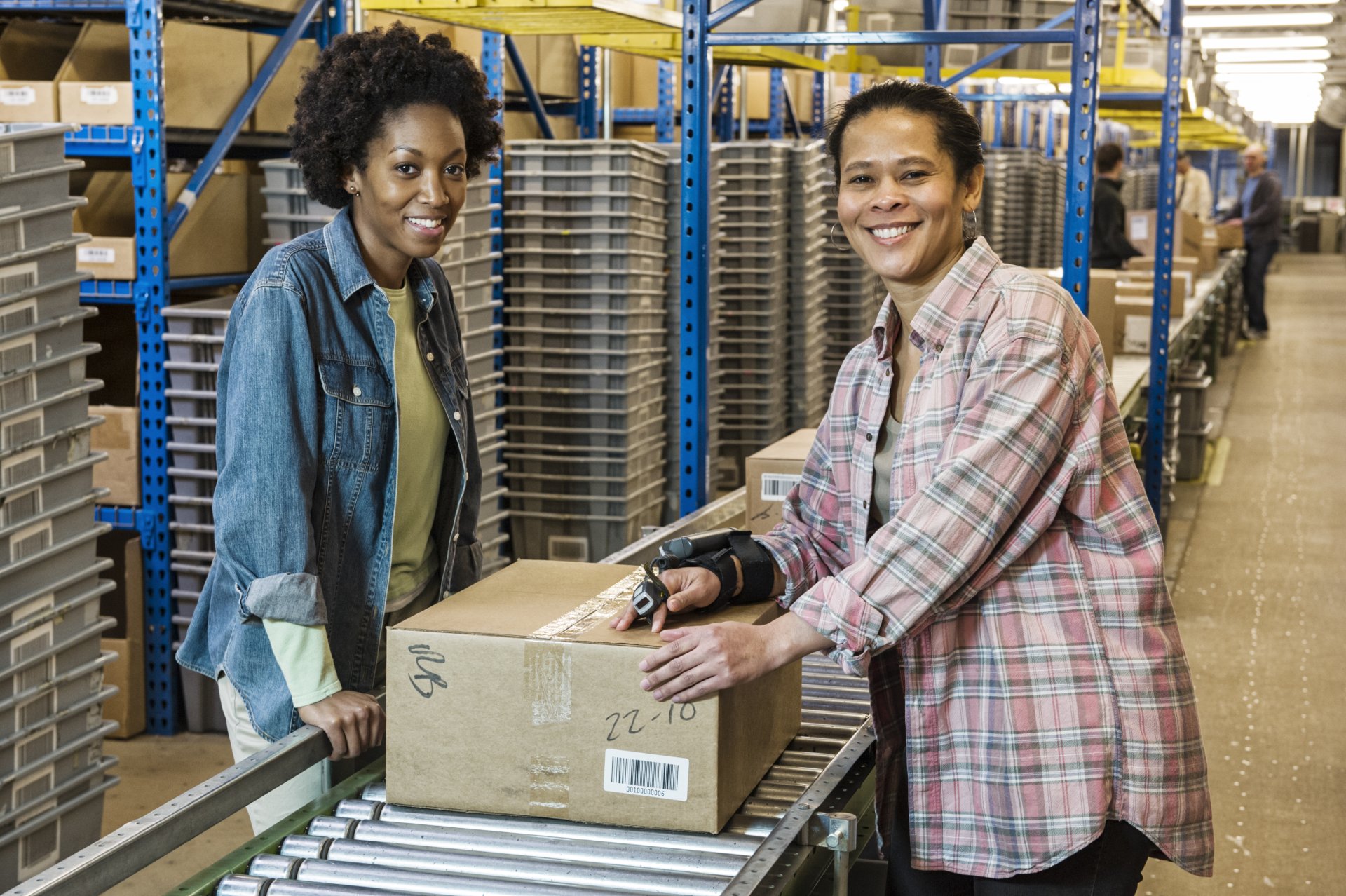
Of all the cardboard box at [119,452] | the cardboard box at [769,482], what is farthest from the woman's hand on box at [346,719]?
the cardboard box at [119,452]

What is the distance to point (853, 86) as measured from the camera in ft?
35.6

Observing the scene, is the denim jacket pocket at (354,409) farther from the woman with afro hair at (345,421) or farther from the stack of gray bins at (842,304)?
the stack of gray bins at (842,304)

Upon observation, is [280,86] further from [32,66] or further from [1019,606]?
[1019,606]

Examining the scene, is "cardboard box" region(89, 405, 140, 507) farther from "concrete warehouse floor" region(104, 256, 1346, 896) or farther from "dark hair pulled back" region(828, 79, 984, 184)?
"dark hair pulled back" region(828, 79, 984, 184)

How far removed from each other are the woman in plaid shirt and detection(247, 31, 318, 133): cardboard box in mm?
3631

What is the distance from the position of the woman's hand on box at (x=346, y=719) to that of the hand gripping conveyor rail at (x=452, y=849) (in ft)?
0.07

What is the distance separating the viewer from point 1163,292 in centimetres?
684

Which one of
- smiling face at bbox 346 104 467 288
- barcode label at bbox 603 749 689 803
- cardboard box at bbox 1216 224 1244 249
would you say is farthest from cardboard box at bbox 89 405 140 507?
cardboard box at bbox 1216 224 1244 249

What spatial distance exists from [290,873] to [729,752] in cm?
59

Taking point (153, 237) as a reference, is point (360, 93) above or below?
above

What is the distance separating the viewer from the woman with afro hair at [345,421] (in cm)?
204

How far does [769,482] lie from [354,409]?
1.35m

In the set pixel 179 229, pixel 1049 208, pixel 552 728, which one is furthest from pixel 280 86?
pixel 1049 208

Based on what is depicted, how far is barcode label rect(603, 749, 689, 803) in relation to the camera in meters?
1.83
